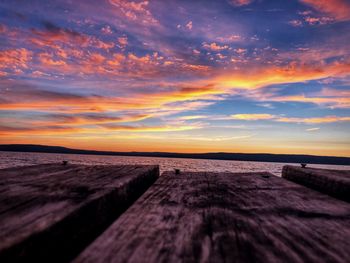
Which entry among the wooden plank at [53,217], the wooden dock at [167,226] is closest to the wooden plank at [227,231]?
the wooden dock at [167,226]

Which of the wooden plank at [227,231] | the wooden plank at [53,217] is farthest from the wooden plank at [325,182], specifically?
the wooden plank at [53,217]

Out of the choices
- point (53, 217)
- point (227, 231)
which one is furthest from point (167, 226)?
point (53, 217)

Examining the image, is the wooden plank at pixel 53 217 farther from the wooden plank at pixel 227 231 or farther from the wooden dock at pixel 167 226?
the wooden plank at pixel 227 231

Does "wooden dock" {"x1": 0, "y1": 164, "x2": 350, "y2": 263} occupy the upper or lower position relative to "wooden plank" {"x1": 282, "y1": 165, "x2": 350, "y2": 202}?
lower

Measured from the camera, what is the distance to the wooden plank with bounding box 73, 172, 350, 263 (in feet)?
3.66

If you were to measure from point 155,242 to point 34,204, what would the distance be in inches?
35.3

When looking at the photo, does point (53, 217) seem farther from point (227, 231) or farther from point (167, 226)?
point (227, 231)

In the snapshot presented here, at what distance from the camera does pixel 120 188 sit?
2162 millimetres

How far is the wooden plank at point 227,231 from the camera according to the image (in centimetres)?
111

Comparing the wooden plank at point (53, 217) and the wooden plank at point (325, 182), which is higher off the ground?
the wooden plank at point (325, 182)

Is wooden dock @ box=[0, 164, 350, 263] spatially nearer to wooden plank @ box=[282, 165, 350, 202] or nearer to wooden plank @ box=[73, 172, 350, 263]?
wooden plank @ box=[73, 172, 350, 263]

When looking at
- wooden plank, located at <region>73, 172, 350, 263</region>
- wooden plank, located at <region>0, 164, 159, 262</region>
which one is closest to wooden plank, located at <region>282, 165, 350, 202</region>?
wooden plank, located at <region>73, 172, 350, 263</region>

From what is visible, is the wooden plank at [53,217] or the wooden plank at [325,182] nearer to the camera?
the wooden plank at [53,217]

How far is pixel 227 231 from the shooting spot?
4.54 feet
